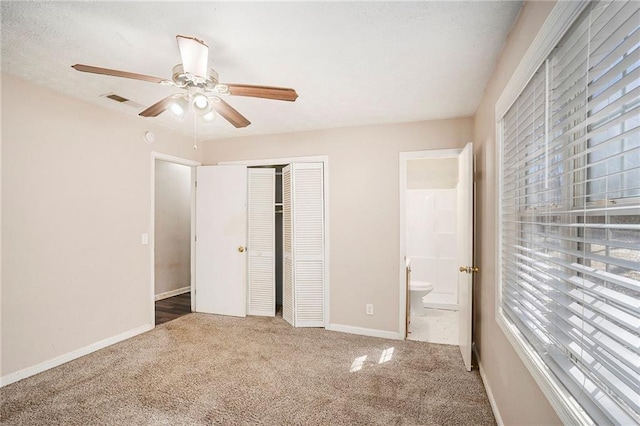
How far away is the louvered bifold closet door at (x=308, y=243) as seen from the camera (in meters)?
3.66

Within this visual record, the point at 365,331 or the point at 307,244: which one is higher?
the point at 307,244

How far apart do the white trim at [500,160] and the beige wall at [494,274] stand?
7 centimetres

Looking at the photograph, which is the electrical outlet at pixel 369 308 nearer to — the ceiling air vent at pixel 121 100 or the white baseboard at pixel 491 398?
the white baseboard at pixel 491 398

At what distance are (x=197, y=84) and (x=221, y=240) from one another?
2.55m

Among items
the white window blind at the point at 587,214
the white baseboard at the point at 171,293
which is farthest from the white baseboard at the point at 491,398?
the white baseboard at the point at 171,293

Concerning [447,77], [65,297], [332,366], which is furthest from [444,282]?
[65,297]

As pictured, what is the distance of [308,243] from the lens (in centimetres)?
370

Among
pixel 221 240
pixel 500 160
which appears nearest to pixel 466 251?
pixel 500 160

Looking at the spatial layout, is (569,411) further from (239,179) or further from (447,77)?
(239,179)

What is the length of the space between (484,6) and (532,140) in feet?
2.40

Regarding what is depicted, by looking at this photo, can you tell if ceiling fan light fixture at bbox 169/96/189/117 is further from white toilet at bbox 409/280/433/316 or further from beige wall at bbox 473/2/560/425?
white toilet at bbox 409/280/433/316

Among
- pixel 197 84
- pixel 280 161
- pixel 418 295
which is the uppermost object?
pixel 197 84

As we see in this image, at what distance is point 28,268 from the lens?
2.46 meters

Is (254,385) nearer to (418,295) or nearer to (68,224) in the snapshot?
(68,224)
